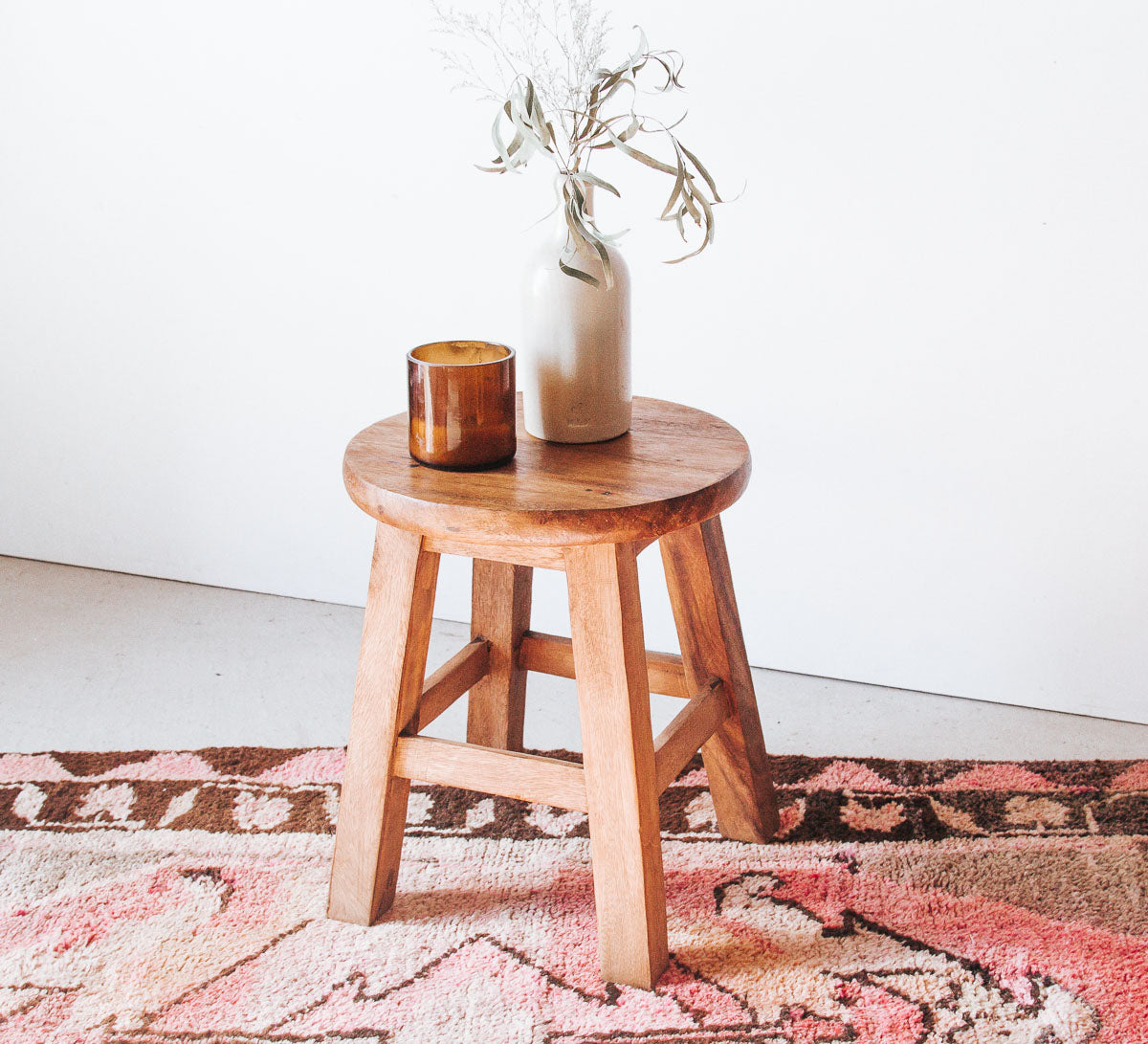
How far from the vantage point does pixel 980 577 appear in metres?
1.80

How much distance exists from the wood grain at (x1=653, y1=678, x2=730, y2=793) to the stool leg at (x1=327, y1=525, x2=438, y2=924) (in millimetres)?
278

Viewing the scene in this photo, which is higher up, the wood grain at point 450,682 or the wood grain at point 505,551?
the wood grain at point 505,551

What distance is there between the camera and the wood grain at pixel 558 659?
56.4 inches

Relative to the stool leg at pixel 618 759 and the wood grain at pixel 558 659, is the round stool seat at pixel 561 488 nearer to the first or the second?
the stool leg at pixel 618 759

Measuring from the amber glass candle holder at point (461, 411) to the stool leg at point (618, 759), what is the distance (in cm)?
15

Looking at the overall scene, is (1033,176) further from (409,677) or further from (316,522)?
(316,522)

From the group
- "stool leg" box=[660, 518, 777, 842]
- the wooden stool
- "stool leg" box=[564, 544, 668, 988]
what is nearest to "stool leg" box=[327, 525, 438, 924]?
the wooden stool

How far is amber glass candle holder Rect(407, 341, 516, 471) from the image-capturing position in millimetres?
1146

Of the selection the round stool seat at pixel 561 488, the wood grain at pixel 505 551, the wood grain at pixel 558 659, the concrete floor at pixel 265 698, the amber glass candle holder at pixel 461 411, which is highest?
the amber glass candle holder at pixel 461 411

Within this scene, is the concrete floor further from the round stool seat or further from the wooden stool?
the round stool seat

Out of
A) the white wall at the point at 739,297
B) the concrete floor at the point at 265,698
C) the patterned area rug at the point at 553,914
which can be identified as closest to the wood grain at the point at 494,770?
the patterned area rug at the point at 553,914

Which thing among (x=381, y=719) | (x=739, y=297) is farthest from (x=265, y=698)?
(x=739, y=297)

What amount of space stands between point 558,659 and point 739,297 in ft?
2.19

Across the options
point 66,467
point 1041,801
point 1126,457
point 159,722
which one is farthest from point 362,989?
point 66,467
